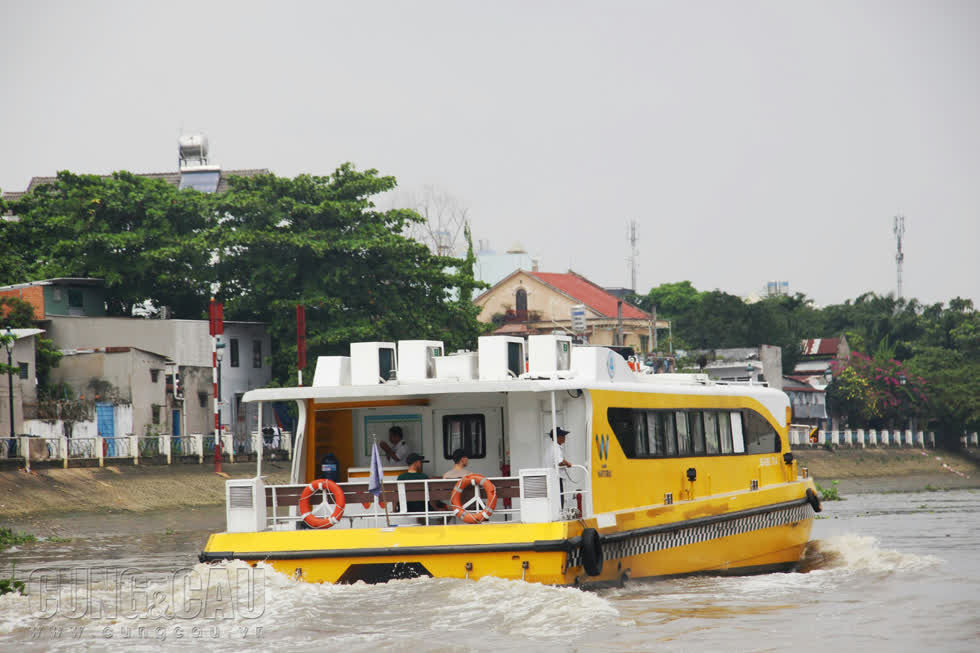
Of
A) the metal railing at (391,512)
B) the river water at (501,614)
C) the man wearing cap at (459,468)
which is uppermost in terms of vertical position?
the man wearing cap at (459,468)

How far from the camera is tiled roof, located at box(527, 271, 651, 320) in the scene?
228ft

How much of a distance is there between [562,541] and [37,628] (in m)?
4.70

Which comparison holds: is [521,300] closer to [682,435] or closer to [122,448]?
[122,448]

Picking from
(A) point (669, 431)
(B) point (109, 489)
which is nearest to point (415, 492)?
(A) point (669, 431)

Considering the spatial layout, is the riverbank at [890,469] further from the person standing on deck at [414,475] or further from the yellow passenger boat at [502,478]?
the person standing on deck at [414,475]

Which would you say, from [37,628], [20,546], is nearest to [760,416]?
[37,628]

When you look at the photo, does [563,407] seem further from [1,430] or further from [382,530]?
[1,430]

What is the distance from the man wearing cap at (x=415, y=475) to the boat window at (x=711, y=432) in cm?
405

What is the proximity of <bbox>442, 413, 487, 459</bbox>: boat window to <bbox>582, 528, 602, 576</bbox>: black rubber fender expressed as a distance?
8.14ft

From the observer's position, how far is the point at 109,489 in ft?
100

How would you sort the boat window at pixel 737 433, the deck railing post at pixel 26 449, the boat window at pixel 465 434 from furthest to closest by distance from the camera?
the deck railing post at pixel 26 449 < the boat window at pixel 737 433 < the boat window at pixel 465 434

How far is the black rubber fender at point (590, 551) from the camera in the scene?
1312 cm

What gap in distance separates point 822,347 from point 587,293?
13886 millimetres

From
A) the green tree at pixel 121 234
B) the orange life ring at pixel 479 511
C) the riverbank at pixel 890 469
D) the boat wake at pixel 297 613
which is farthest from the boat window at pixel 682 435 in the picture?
the riverbank at pixel 890 469
